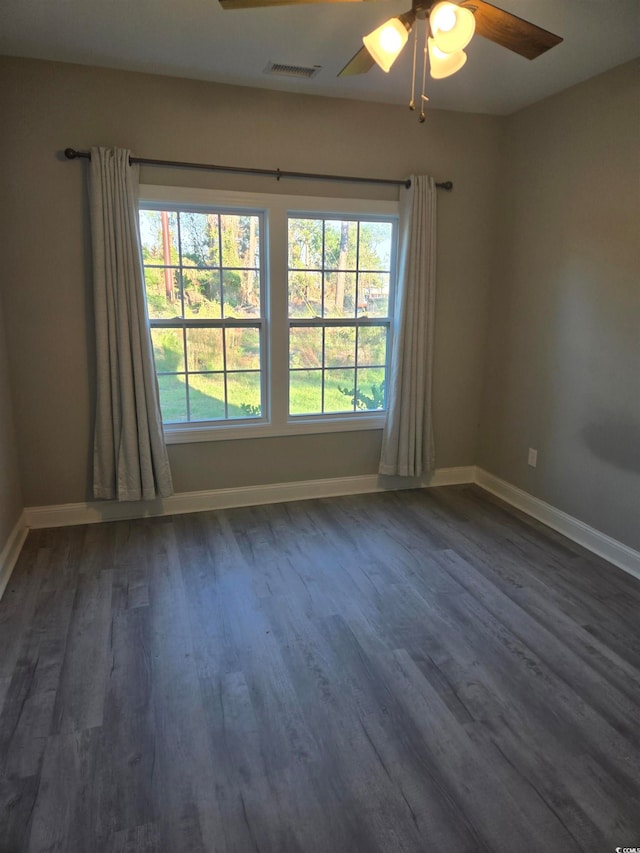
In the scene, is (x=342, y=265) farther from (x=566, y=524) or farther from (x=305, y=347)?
(x=566, y=524)

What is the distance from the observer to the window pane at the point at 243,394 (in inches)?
142

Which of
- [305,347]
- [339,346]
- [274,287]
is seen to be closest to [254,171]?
[274,287]

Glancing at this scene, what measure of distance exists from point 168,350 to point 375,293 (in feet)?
5.00

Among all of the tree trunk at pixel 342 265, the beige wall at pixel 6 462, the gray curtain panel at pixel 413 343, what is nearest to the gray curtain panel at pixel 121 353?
the beige wall at pixel 6 462

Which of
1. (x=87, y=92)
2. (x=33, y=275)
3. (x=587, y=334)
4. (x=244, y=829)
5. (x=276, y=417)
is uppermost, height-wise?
(x=87, y=92)

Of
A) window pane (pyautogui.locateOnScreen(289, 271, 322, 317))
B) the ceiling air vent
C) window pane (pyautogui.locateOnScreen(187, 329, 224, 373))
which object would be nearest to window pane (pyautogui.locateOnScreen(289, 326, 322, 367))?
window pane (pyautogui.locateOnScreen(289, 271, 322, 317))

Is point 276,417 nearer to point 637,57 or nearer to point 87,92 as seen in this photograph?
point 87,92

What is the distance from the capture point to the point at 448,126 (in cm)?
361

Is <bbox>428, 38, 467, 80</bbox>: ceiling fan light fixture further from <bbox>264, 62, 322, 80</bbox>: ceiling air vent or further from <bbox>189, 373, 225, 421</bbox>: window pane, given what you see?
<bbox>189, 373, 225, 421</bbox>: window pane

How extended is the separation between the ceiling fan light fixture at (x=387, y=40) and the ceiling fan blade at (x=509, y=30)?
22 cm

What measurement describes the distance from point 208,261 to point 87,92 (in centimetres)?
109

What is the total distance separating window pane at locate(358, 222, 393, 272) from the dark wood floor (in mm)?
1941

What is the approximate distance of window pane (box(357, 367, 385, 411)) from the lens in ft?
12.8

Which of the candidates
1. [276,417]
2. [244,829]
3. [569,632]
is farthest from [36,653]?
[569,632]
